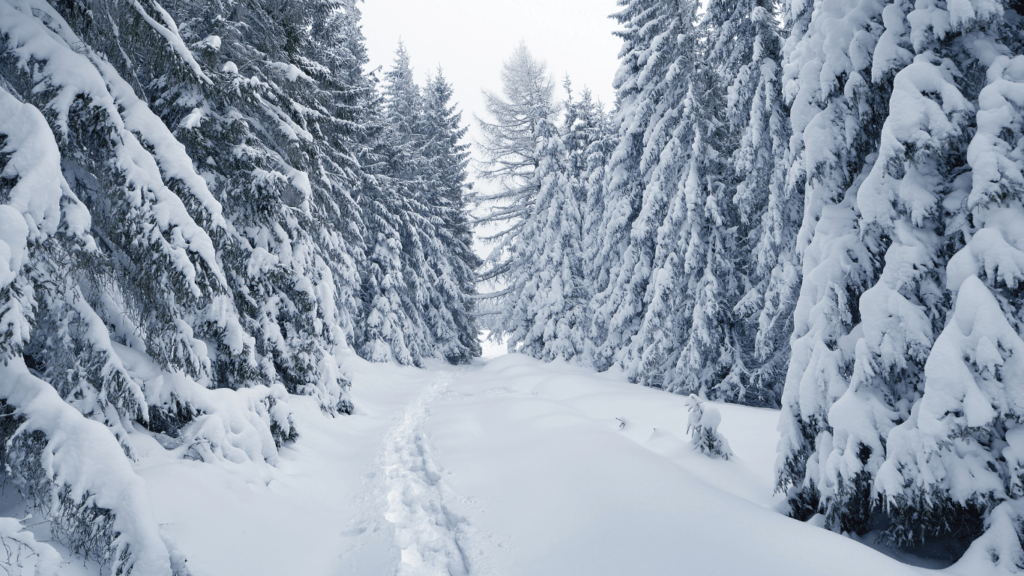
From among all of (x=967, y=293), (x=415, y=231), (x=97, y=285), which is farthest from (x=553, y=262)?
(x=967, y=293)

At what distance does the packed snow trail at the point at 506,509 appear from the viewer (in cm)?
356

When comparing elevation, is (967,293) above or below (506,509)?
above

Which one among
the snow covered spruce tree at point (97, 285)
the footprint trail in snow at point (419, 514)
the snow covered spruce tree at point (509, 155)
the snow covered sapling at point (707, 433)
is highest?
the snow covered spruce tree at point (509, 155)

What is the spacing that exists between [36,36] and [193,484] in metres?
3.80

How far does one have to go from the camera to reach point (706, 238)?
43.8ft

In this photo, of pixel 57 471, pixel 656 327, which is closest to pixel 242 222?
pixel 57 471

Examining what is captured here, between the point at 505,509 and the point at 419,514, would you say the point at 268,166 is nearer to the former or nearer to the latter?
the point at 419,514

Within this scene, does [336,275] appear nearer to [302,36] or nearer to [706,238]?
[302,36]

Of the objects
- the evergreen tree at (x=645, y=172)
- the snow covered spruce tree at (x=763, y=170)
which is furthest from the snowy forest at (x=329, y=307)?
the evergreen tree at (x=645, y=172)

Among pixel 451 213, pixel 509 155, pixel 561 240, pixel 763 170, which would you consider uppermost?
pixel 509 155

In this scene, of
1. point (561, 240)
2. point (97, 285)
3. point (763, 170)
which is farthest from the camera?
point (561, 240)

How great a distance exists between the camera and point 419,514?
5.22 metres

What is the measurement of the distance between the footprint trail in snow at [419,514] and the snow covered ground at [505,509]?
23mm

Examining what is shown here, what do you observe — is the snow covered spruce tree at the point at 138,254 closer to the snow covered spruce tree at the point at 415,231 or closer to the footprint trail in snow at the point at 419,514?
the footprint trail in snow at the point at 419,514
